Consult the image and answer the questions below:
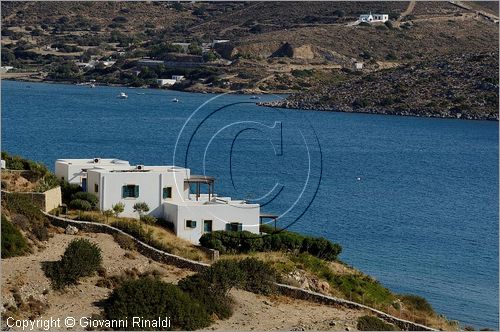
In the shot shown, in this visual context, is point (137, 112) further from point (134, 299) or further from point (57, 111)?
point (134, 299)

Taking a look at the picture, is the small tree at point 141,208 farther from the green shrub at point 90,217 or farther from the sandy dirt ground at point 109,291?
the sandy dirt ground at point 109,291

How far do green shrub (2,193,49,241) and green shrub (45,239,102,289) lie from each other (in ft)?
4.57

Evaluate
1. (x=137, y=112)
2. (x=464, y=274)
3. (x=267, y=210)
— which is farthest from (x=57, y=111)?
(x=464, y=274)

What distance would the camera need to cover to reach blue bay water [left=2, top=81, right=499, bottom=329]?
1298 inches

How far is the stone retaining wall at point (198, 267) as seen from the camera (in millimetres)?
21989

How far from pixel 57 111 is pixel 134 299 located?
65.9m

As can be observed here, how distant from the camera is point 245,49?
120875mm

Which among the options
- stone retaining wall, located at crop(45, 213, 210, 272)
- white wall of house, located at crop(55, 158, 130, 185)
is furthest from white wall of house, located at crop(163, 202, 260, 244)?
white wall of house, located at crop(55, 158, 130, 185)

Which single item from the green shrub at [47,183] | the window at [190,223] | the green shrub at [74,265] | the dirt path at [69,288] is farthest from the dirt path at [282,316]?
the green shrub at [47,183]

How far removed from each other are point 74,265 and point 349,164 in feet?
130

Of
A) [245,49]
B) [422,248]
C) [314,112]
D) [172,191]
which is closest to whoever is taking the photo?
[172,191]

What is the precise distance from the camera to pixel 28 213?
2366 centimetres

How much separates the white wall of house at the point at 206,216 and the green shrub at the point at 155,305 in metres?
5.23

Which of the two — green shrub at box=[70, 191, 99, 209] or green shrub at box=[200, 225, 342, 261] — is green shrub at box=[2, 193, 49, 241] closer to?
green shrub at box=[70, 191, 99, 209]
